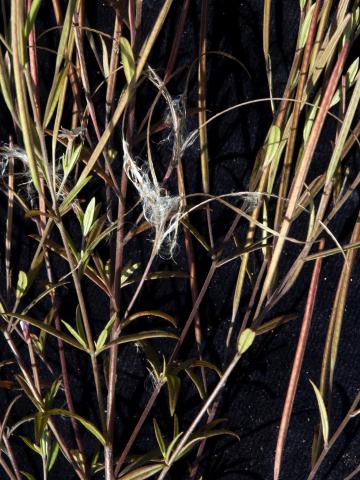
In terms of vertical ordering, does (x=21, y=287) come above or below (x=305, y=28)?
below

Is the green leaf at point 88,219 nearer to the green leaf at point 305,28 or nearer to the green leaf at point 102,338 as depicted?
the green leaf at point 102,338

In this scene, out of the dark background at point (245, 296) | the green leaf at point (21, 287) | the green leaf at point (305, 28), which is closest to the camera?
the green leaf at point (305, 28)

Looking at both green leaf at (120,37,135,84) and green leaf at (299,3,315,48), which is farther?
green leaf at (299,3,315,48)

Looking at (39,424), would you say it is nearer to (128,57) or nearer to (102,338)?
(102,338)

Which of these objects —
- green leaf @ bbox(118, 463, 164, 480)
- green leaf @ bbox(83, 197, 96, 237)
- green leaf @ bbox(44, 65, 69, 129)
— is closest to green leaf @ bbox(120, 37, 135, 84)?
green leaf @ bbox(44, 65, 69, 129)

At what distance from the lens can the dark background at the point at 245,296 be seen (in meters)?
0.90

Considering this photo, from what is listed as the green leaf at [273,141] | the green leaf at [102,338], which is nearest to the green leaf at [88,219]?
the green leaf at [102,338]

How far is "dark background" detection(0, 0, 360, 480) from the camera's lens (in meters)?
0.90

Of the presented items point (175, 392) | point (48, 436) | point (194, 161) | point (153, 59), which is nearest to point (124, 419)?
point (48, 436)

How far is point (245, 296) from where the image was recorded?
92 centimetres

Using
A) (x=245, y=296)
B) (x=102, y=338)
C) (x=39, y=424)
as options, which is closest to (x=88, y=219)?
(x=102, y=338)

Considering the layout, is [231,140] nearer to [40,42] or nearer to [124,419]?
[40,42]

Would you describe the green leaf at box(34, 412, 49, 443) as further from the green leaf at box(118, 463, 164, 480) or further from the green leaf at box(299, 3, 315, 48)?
the green leaf at box(299, 3, 315, 48)

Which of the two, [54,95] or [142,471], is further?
[142,471]
